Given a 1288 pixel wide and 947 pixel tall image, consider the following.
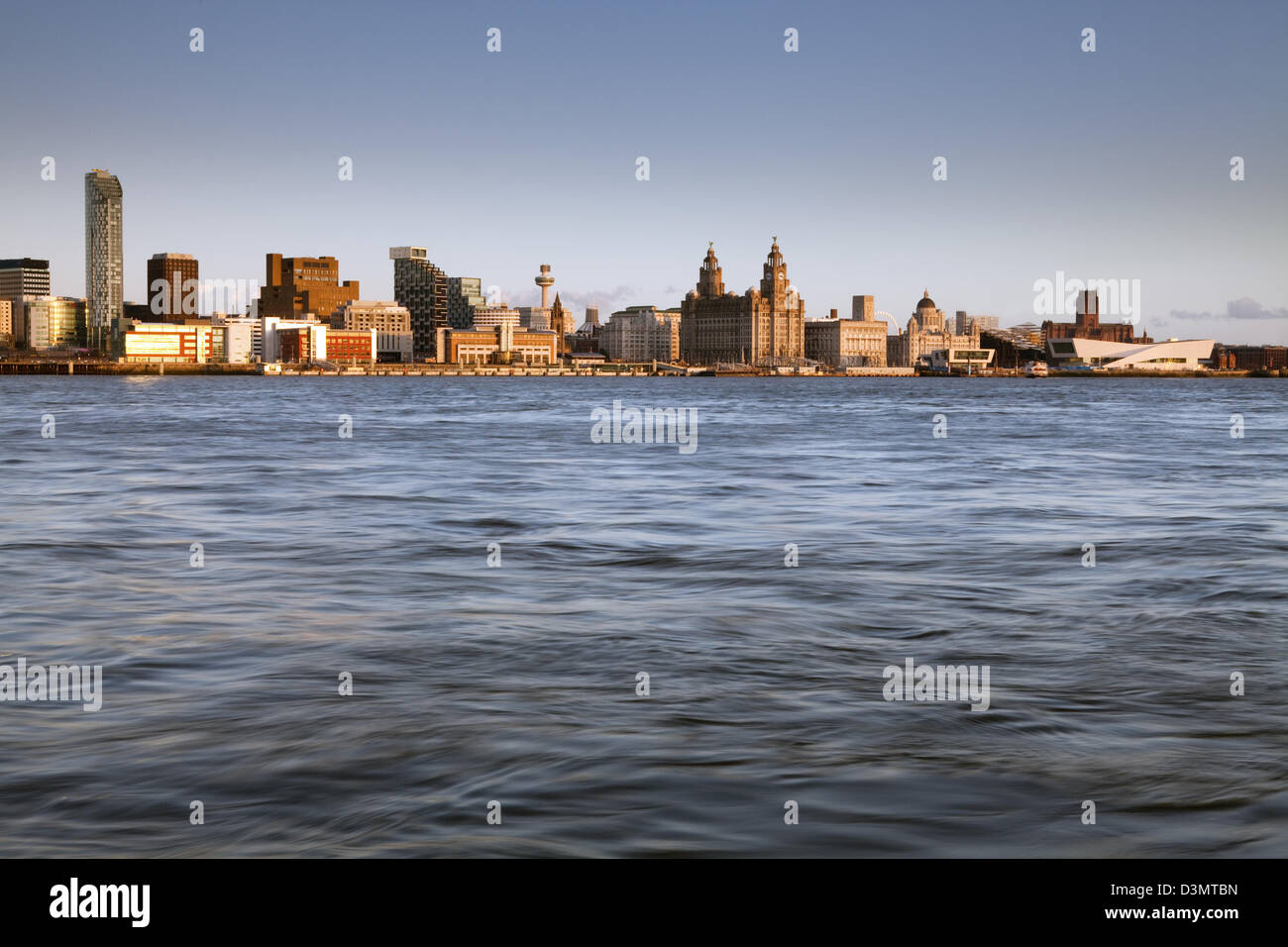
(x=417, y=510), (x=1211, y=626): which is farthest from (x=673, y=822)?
(x=417, y=510)

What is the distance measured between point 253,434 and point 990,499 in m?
34.1

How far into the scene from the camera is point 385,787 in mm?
7156

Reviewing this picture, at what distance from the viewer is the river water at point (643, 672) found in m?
6.67

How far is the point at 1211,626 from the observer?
1209 centimetres

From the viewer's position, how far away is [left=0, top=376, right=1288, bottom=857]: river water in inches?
263

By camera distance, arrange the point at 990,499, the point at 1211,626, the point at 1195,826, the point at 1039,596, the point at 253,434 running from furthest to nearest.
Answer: the point at 253,434, the point at 990,499, the point at 1039,596, the point at 1211,626, the point at 1195,826

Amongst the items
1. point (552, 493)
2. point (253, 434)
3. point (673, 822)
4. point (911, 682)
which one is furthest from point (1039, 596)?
point (253, 434)

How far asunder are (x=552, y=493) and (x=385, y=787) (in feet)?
63.0

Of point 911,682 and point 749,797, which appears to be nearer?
point 749,797

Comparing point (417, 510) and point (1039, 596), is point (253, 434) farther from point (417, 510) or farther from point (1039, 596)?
point (1039, 596)

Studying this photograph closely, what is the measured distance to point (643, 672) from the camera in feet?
33.0

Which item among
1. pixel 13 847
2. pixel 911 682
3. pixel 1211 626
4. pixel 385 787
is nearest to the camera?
pixel 13 847
